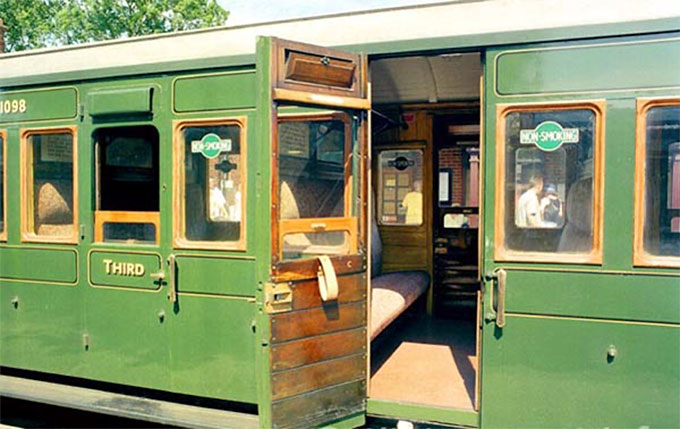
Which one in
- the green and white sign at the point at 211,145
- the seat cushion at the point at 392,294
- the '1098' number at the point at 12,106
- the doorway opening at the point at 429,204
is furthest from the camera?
the doorway opening at the point at 429,204

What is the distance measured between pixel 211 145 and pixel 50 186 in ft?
4.99

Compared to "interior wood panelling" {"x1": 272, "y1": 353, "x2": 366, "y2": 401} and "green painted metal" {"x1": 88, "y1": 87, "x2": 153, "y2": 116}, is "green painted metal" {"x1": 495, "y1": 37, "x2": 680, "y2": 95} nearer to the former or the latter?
"interior wood panelling" {"x1": 272, "y1": 353, "x2": 366, "y2": 401}

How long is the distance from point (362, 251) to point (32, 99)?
294 centimetres

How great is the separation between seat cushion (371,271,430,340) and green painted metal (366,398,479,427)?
515 mm

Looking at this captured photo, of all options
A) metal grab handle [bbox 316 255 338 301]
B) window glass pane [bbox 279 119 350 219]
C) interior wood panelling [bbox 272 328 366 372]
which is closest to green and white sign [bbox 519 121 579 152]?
window glass pane [bbox 279 119 350 219]

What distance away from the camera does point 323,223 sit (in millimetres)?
3492

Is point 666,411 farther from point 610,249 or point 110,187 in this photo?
point 110,187

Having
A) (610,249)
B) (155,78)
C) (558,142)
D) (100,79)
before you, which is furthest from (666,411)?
(100,79)

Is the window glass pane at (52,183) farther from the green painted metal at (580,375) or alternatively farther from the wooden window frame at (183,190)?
the green painted metal at (580,375)

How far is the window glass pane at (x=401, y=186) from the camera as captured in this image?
5.79 m

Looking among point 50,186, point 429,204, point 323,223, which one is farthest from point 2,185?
point 429,204

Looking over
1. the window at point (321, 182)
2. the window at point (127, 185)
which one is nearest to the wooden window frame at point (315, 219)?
the window at point (321, 182)

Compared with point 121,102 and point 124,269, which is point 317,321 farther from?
point 121,102

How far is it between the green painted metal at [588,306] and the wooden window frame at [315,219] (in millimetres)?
793
